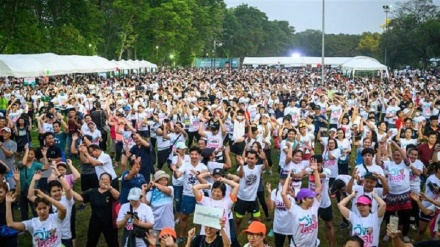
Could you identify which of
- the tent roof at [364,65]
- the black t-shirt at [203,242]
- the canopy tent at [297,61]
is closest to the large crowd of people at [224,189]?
the black t-shirt at [203,242]

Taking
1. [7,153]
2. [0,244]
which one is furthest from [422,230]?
[7,153]

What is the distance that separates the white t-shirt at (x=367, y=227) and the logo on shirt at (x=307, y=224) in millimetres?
493

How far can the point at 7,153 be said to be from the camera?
8.09 metres

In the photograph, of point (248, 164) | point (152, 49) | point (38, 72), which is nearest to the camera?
point (248, 164)

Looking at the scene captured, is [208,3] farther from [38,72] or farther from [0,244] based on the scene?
[0,244]

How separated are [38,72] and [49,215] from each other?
14.8 meters

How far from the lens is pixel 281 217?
19.7 ft

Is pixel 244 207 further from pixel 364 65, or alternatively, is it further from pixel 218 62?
pixel 218 62

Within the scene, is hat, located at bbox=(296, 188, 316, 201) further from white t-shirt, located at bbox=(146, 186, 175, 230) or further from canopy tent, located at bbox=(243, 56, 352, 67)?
canopy tent, located at bbox=(243, 56, 352, 67)

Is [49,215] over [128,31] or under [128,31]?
under

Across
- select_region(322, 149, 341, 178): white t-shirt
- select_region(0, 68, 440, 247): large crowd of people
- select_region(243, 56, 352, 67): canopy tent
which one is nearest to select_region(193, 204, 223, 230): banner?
select_region(0, 68, 440, 247): large crowd of people

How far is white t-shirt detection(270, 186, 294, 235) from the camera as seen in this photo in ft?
19.5

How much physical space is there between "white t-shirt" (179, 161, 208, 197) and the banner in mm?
2563

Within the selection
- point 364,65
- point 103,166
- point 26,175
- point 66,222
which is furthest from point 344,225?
point 364,65
